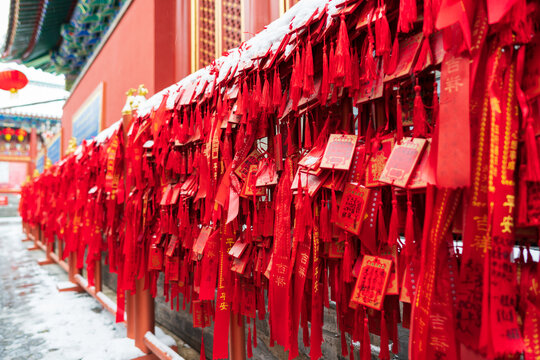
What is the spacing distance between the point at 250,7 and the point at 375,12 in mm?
1408

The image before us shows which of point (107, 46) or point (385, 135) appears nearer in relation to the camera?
point (385, 135)

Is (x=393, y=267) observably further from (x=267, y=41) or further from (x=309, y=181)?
(x=267, y=41)

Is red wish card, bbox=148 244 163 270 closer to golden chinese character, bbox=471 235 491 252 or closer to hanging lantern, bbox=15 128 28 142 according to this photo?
golden chinese character, bbox=471 235 491 252

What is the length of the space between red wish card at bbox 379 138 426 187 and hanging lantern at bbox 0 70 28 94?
22.6ft

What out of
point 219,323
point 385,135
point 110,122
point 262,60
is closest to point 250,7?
point 262,60

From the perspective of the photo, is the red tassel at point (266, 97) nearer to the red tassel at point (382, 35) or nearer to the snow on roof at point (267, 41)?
the snow on roof at point (267, 41)

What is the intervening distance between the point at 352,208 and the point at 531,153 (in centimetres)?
31

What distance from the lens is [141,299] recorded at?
1.68m

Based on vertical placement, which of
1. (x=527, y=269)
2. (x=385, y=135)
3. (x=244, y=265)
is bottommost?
(x=244, y=265)

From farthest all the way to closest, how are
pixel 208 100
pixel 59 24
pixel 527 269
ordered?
pixel 59 24 < pixel 208 100 < pixel 527 269

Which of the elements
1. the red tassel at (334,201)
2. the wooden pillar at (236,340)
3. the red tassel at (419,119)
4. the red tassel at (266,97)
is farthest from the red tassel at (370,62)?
the wooden pillar at (236,340)

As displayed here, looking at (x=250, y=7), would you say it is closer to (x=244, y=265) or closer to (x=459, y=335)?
(x=244, y=265)

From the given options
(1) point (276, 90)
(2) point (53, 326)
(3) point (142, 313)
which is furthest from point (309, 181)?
(2) point (53, 326)

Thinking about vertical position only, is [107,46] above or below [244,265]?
above
